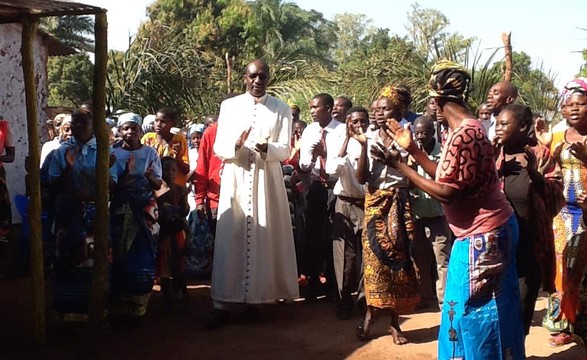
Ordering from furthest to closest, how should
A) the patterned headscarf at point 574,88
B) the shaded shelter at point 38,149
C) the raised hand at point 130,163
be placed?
the raised hand at point 130,163 → the shaded shelter at point 38,149 → the patterned headscarf at point 574,88

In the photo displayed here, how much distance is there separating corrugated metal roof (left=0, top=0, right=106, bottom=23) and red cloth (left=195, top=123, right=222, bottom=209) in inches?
69.2

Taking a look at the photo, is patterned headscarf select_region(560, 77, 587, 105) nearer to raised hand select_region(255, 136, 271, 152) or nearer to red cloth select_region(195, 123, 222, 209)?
raised hand select_region(255, 136, 271, 152)

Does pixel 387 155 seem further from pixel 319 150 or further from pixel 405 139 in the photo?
pixel 319 150

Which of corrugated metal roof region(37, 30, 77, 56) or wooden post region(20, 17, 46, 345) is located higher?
corrugated metal roof region(37, 30, 77, 56)

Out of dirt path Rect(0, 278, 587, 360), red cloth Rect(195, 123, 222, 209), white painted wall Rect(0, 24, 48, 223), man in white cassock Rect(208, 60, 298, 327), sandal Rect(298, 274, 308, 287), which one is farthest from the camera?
white painted wall Rect(0, 24, 48, 223)

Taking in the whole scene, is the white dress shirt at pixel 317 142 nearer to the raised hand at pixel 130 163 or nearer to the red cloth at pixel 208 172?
the red cloth at pixel 208 172

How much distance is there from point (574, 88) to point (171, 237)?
12.2 feet

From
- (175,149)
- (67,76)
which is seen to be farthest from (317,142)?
(67,76)

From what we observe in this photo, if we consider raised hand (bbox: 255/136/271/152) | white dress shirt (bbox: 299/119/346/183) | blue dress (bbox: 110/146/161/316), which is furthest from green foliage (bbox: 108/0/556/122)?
blue dress (bbox: 110/146/161/316)

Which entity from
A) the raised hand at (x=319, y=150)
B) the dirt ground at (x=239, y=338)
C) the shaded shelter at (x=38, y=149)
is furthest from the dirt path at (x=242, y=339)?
the raised hand at (x=319, y=150)

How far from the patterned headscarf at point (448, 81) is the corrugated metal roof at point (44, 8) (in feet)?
8.63

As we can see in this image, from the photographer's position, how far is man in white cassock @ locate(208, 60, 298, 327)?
6012 mm

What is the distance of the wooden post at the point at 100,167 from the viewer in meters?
5.03

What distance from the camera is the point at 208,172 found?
647 centimetres
